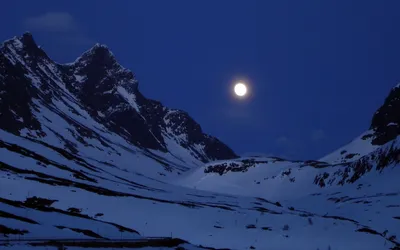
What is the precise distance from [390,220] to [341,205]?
31.5m

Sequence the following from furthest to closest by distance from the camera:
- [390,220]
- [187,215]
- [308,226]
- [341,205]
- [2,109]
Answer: [2,109], [341,205], [390,220], [187,215], [308,226]

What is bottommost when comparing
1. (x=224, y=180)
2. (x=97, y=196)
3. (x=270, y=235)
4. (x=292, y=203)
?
(x=270, y=235)

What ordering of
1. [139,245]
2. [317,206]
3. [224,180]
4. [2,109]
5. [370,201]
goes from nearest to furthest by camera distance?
[139,245] < [370,201] < [317,206] < [2,109] < [224,180]

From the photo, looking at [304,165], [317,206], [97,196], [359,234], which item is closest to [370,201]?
[317,206]

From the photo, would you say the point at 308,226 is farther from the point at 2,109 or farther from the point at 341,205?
the point at 2,109

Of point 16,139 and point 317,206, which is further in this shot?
point 16,139

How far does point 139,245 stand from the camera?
4184cm

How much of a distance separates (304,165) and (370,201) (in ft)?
266

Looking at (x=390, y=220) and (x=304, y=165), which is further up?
(x=304, y=165)

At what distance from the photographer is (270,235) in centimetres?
6919

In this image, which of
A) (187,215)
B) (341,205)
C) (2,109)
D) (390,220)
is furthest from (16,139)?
(390,220)

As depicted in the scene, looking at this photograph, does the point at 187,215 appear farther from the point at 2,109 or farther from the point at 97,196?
the point at 2,109

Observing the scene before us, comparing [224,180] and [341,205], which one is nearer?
[341,205]

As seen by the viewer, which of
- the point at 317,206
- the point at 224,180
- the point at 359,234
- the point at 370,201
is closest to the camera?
the point at 359,234
